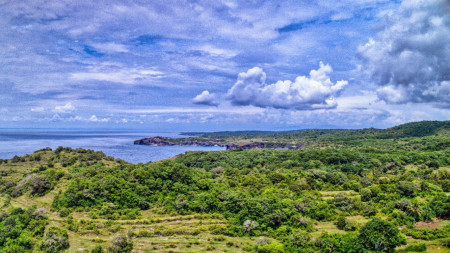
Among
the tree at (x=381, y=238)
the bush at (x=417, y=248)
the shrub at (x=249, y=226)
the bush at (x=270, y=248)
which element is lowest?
the shrub at (x=249, y=226)

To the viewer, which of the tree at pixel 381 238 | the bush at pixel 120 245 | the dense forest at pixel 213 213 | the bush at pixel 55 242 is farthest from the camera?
the dense forest at pixel 213 213

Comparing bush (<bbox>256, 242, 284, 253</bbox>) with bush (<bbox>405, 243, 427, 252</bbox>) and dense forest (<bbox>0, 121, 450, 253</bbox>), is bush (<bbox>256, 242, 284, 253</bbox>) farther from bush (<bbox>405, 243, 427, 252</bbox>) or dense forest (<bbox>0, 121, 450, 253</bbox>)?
bush (<bbox>405, 243, 427, 252</bbox>)

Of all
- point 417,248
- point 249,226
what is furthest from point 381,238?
point 249,226

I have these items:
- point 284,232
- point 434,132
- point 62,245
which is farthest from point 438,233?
point 434,132

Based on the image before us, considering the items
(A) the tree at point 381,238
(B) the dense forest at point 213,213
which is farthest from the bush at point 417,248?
(A) the tree at point 381,238

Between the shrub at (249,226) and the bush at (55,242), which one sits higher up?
the bush at (55,242)

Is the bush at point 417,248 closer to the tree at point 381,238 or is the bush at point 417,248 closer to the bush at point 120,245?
the tree at point 381,238

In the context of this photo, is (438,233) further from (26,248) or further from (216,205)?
(26,248)

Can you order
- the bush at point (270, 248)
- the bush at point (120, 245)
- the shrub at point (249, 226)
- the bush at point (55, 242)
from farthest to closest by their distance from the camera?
the shrub at point (249, 226)
the bush at point (55, 242)
the bush at point (120, 245)
the bush at point (270, 248)

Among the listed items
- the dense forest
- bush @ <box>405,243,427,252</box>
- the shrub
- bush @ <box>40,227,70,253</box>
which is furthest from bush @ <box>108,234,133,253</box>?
bush @ <box>405,243,427,252</box>
